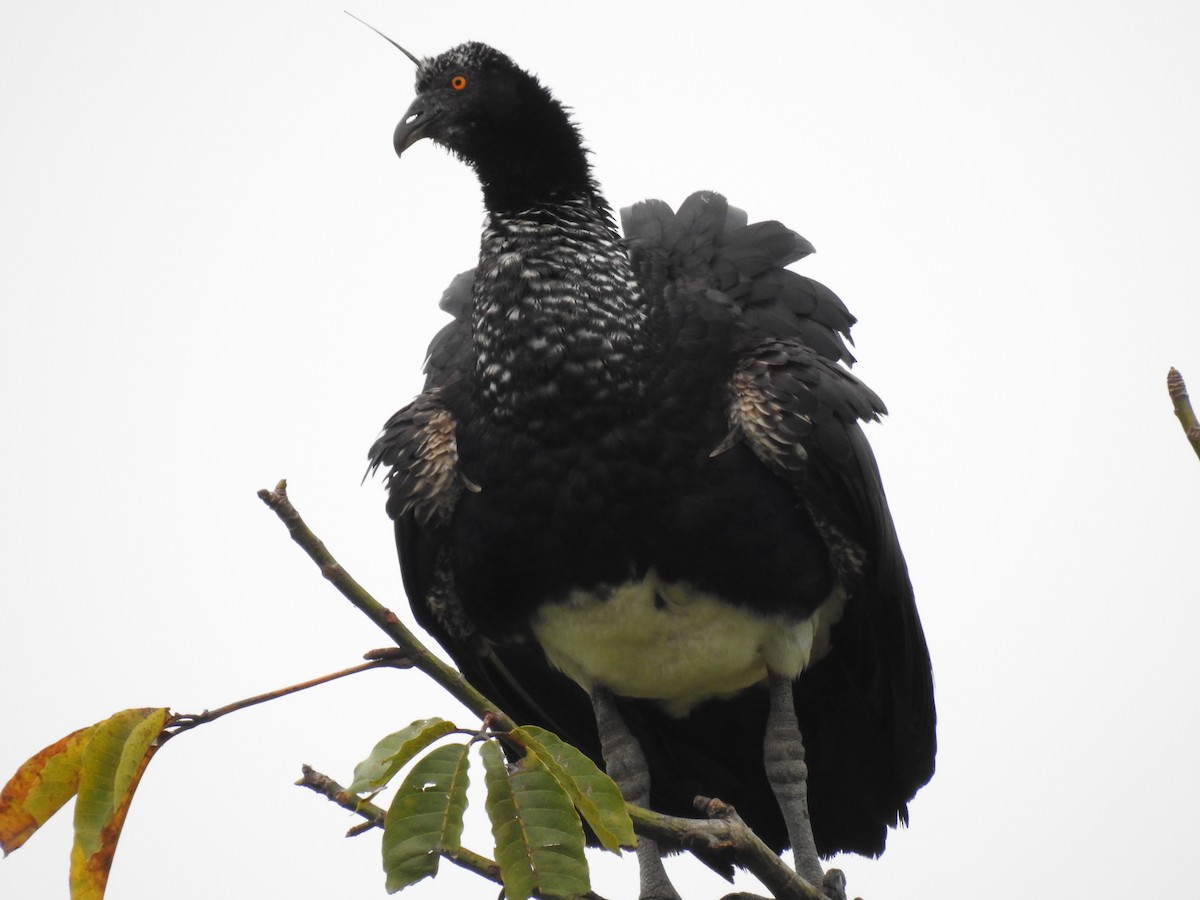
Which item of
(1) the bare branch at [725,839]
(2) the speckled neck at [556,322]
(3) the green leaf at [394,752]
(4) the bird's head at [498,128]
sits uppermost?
(4) the bird's head at [498,128]

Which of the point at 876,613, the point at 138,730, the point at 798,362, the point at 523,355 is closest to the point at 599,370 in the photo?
the point at 523,355

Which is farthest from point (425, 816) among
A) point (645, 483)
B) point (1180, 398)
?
point (645, 483)

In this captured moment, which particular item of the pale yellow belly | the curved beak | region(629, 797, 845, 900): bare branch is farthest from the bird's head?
region(629, 797, 845, 900): bare branch

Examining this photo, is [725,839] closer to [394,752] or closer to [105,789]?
[394,752]

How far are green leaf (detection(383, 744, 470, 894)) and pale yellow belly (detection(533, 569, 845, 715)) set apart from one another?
2135mm

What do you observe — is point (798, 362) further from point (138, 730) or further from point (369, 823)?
point (138, 730)

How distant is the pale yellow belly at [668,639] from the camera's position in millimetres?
4480

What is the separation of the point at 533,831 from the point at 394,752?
0.79 feet

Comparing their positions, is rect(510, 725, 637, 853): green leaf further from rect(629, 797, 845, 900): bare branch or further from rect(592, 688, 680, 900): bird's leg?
rect(592, 688, 680, 900): bird's leg

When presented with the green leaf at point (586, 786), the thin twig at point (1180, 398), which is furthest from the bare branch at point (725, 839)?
the thin twig at point (1180, 398)

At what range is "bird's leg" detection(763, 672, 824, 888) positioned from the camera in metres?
4.85

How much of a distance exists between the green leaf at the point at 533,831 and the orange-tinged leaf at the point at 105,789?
49 cm

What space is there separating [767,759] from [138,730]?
2.97 meters

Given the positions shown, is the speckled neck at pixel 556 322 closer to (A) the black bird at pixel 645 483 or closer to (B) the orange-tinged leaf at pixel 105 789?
(A) the black bird at pixel 645 483
